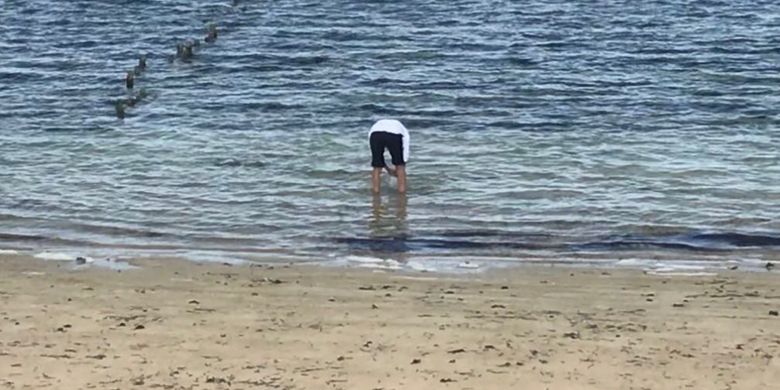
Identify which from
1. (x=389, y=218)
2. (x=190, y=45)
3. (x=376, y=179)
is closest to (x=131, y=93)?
(x=190, y=45)

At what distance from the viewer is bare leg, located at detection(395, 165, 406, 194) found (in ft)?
59.8

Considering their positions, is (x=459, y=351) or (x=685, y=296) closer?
(x=459, y=351)

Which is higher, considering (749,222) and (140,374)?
A: (140,374)

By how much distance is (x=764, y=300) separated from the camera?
41.1 ft

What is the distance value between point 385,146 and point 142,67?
40.3 feet

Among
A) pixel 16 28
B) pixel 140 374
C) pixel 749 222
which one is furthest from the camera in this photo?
pixel 16 28

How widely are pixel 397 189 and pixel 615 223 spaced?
3.18 metres

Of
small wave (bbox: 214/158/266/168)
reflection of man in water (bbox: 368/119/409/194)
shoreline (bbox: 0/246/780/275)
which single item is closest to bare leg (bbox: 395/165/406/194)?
reflection of man in water (bbox: 368/119/409/194)

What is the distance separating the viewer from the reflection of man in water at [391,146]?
59.4ft

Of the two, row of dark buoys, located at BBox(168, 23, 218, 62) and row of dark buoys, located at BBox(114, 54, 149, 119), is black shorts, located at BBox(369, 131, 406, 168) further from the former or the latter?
row of dark buoys, located at BBox(168, 23, 218, 62)

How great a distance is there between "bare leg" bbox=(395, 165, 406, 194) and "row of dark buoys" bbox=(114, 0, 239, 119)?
7688 millimetres

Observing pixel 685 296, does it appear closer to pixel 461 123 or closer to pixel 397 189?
pixel 397 189

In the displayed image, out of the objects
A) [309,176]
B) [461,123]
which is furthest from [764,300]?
[461,123]

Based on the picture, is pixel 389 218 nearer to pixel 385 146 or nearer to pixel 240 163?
pixel 385 146
